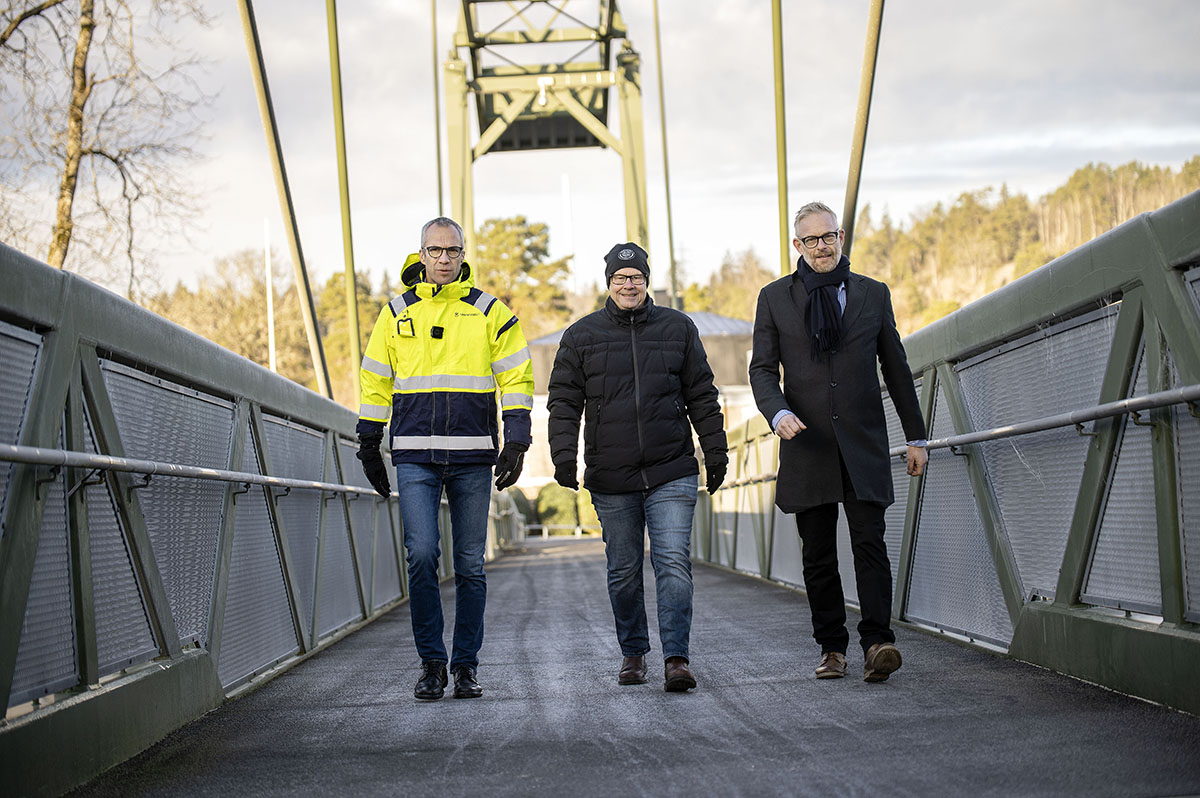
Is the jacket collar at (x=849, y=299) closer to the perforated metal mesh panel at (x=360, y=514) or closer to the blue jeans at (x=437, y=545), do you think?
the blue jeans at (x=437, y=545)

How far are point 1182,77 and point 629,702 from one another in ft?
348

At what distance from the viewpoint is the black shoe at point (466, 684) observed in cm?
523

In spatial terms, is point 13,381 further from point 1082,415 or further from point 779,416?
point 1082,415

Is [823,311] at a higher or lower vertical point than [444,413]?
higher

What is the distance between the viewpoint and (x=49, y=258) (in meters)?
18.8

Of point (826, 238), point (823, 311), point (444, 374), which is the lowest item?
point (444, 374)

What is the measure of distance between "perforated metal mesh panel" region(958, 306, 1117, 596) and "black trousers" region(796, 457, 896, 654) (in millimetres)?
567

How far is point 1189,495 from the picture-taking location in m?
3.92

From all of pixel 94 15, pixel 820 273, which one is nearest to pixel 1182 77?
pixel 94 15

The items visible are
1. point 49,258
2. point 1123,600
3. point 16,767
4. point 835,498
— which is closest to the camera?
point 16,767

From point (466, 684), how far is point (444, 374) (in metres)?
1.21

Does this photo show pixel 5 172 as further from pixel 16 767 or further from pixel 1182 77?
pixel 1182 77

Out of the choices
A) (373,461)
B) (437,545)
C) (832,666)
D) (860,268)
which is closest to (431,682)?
(437,545)

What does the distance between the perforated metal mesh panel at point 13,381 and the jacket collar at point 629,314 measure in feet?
8.10
